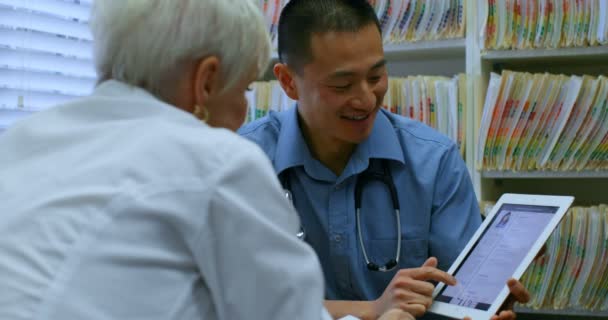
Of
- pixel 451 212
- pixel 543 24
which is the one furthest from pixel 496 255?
pixel 543 24

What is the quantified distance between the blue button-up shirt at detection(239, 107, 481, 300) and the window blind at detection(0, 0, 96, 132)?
0.81 meters

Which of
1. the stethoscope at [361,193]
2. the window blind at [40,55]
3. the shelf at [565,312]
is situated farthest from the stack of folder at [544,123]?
the window blind at [40,55]

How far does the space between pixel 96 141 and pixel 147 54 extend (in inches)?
5.7

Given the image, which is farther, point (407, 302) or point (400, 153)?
point (400, 153)

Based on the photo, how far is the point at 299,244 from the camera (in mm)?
870

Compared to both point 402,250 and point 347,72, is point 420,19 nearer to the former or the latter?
point 347,72

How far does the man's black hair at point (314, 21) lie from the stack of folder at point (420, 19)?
729 millimetres

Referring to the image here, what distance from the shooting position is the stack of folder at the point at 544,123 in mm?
2324

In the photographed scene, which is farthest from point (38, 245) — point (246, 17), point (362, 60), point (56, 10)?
point (56, 10)

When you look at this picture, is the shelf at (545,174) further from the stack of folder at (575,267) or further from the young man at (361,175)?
the young man at (361,175)

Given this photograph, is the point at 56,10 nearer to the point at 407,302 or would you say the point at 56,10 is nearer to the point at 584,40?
the point at 407,302

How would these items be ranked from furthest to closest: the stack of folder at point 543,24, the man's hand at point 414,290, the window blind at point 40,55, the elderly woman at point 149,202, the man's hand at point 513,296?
the stack of folder at point 543,24
the window blind at point 40,55
the man's hand at point 414,290
the man's hand at point 513,296
the elderly woman at point 149,202

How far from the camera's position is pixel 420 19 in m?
2.53

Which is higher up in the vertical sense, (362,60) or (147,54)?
(147,54)
